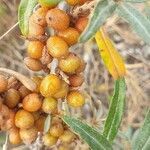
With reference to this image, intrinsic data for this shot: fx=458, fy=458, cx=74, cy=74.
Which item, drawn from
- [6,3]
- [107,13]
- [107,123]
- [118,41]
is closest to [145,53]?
[118,41]

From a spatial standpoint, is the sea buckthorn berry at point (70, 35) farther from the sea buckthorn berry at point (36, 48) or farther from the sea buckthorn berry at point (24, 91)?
the sea buckthorn berry at point (24, 91)

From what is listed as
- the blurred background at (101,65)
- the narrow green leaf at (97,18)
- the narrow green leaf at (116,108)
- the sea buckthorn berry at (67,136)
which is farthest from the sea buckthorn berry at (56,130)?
the blurred background at (101,65)

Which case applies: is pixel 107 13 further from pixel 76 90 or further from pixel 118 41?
pixel 118 41

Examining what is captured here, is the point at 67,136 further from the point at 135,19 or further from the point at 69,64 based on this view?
the point at 135,19

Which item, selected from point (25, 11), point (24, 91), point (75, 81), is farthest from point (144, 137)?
point (25, 11)

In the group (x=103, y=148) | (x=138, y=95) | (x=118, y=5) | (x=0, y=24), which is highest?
(x=118, y=5)

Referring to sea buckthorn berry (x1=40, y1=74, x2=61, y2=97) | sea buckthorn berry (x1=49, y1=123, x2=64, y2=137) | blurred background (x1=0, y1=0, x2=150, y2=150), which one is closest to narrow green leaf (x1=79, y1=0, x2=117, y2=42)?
sea buckthorn berry (x1=40, y1=74, x2=61, y2=97)

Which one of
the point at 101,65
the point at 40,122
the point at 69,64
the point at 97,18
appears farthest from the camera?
the point at 101,65
